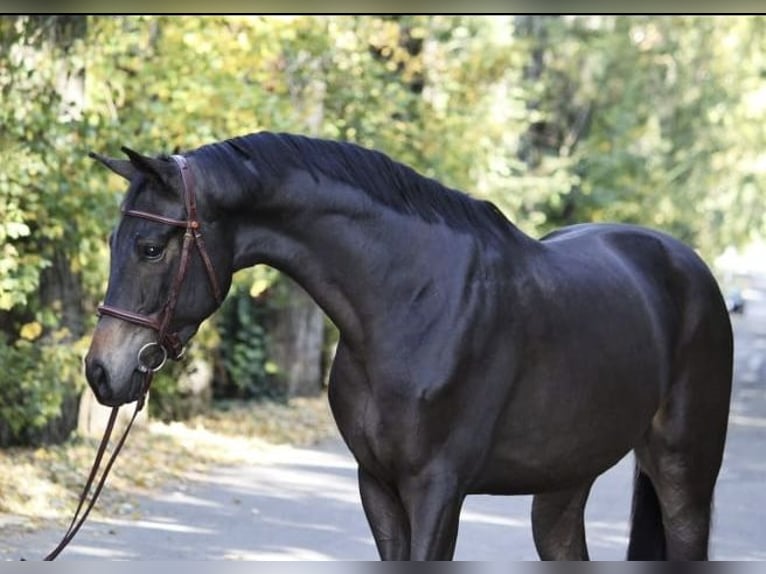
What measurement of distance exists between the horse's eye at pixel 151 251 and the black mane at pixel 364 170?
0.33 meters

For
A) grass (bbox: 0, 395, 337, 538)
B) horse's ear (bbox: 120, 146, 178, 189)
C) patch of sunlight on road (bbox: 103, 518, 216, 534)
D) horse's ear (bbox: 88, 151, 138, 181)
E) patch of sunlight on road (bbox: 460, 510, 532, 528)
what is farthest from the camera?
patch of sunlight on road (bbox: 460, 510, 532, 528)

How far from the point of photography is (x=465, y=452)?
4848 mm

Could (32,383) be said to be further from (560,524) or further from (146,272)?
(146,272)

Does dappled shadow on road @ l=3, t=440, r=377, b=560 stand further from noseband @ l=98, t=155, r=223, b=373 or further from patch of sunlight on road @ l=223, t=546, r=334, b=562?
noseband @ l=98, t=155, r=223, b=373

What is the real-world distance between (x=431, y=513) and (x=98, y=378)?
1.09m

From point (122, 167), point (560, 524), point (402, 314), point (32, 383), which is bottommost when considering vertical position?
point (32, 383)

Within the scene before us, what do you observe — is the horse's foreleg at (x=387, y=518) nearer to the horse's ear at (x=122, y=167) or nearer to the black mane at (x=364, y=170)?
the black mane at (x=364, y=170)

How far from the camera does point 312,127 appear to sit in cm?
1557

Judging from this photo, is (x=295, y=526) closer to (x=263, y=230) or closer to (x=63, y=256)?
(x=63, y=256)

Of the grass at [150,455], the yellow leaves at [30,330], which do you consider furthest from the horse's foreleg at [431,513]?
the yellow leaves at [30,330]

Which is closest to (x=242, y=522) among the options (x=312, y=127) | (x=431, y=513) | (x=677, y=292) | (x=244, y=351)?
(x=677, y=292)

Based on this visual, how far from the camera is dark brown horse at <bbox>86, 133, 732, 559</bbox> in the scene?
460 cm

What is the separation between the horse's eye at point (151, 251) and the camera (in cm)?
456

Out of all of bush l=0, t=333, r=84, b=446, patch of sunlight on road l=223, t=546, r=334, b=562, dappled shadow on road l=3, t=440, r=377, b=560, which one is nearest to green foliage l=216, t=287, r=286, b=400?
dappled shadow on road l=3, t=440, r=377, b=560
